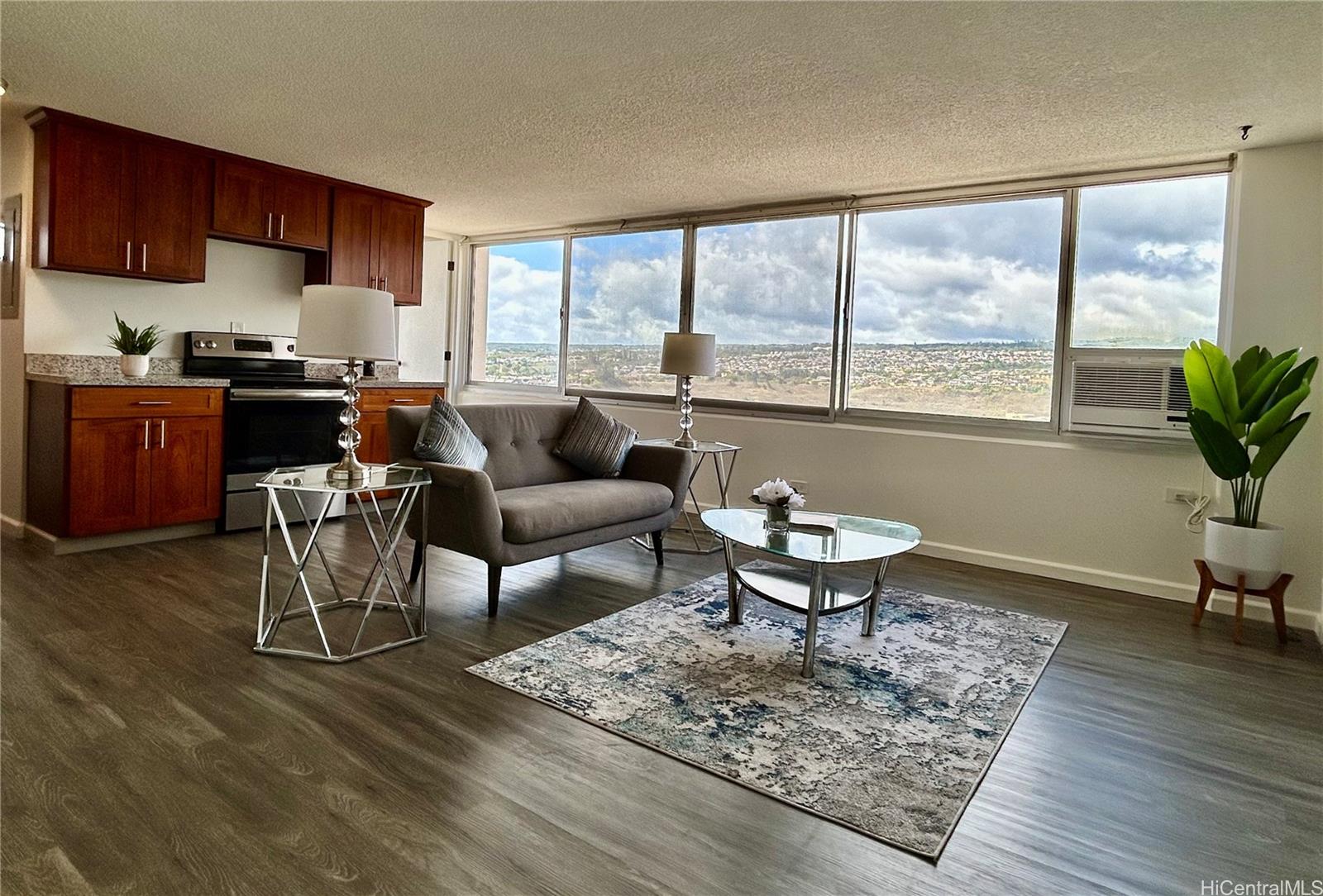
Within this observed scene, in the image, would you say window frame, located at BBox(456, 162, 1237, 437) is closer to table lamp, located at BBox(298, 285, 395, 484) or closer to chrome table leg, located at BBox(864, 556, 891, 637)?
chrome table leg, located at BBox(864, 556, 891, 637)

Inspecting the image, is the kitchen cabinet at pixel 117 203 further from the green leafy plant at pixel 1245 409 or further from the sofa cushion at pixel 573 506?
the green leafy plant at pixel 1245 409

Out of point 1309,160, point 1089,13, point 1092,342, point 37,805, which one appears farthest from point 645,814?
point 1309,160

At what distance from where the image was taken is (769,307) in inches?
226

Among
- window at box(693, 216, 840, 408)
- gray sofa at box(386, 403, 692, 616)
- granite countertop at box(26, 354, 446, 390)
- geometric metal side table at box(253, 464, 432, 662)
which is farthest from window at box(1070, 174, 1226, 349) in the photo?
granite countertop at box(26, 354, 446, 390)

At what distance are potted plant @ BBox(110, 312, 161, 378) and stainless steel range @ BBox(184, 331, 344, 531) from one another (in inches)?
18.4

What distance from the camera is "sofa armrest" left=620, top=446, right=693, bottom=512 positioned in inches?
175

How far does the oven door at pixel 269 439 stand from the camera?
4.78 metres

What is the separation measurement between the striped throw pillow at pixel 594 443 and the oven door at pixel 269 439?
1486 mm

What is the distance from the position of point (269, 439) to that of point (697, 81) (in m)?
3.44

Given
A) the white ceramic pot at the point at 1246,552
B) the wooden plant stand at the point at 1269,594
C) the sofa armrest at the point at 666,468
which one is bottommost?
the wooden plant stand at the point at 1269,594

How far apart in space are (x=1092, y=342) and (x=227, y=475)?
5.13 m

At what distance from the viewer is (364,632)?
10.2ft

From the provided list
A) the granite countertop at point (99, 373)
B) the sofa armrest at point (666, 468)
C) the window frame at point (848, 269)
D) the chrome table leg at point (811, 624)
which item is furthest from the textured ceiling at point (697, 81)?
the chrome table leg at point (811, 624)

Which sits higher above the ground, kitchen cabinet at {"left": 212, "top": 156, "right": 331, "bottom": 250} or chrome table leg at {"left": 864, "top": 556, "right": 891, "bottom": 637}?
kitchen cabinet at {"left": 212, "top": 156, "right": 331, "bottom": 250}
